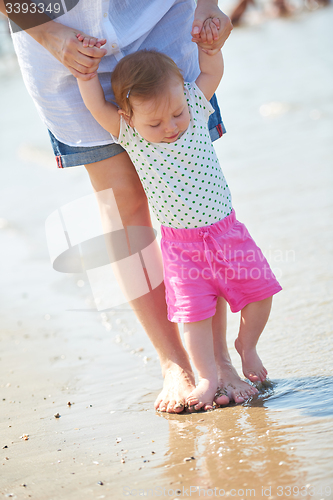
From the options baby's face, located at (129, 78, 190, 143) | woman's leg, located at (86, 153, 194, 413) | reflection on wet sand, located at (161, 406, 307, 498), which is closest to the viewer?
reflection on wet sand, located at (161, 406, 307, 498)

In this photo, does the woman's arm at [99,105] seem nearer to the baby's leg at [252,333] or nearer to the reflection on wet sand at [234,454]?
the baby's leg at [252,333]

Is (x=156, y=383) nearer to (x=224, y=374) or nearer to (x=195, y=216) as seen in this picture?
(x=224, y=374)

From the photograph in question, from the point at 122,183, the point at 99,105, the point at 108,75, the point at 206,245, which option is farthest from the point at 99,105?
the point at 206,245

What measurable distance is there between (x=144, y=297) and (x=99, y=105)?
2.33 ft

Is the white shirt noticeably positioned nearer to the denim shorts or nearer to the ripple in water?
the denim shorts

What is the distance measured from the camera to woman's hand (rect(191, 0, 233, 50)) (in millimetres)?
1883

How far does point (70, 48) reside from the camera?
1761 millimetres

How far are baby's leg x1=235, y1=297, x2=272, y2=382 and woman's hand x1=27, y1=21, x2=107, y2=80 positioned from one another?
0.96m

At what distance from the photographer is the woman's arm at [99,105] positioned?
184 centimetres

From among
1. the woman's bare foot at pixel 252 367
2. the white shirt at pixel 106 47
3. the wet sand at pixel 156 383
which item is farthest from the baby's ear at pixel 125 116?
the wet sand at pixel 156 383

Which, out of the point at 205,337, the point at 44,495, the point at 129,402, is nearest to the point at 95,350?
the point at 129,402

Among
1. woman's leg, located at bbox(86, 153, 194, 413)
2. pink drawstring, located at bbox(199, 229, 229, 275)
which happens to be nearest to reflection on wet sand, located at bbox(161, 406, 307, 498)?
woman's leg, located at bbox(86, 153, 194, 413)

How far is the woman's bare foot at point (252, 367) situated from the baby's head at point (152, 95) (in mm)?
786

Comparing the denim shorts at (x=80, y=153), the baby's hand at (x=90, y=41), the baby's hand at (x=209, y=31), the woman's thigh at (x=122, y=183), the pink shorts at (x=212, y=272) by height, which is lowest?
the pink shorts at (x=212, y=272)
